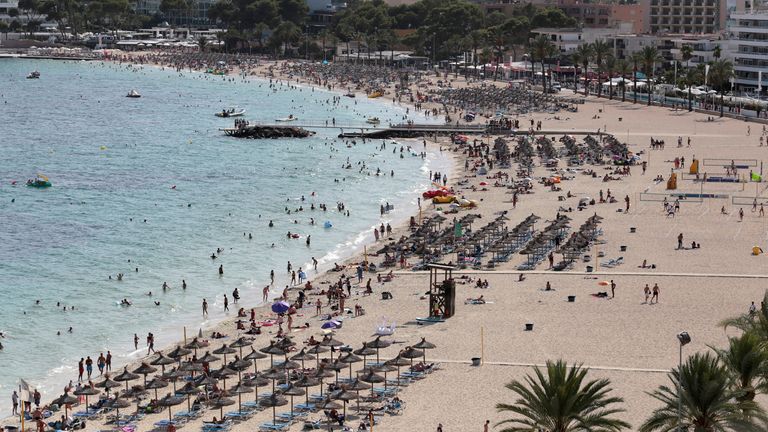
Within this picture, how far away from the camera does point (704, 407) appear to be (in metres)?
26.3

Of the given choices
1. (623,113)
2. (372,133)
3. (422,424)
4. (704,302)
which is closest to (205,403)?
(422,424)

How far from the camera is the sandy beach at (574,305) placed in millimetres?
39022

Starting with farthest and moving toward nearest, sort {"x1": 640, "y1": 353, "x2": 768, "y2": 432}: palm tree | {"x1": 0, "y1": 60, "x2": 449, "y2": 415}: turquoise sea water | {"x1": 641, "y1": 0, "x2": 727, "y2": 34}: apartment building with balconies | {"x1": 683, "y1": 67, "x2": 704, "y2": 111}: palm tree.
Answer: {"x1": 641, "y1": 0, "x2": 727, "y2": 34}: apartment building with balconies
{"x1": 683, "y1": 67, "x2": 704, "y2": 111}: palm tree
{"x1": 0, "y1": 60, "x2": 449, "y2": 415}: turquoise sea water
{"x1": 640, "y1": 353, "x2": 768, "y2": 432}: palm tree

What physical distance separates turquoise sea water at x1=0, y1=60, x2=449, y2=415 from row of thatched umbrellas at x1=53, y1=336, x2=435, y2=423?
4.02 metres

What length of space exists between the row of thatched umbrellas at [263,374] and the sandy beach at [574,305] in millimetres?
634

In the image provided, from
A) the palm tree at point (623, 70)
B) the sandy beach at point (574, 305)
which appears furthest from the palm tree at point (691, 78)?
the sandy beach at point (574, 305)

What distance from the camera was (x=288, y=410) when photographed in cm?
3862

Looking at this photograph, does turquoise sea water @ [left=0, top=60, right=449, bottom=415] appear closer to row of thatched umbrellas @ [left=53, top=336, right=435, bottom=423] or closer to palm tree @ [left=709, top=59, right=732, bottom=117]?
row of thatched umbrellas @ [left=53, top=336, right=435, bottom=423]

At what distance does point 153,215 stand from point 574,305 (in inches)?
1421

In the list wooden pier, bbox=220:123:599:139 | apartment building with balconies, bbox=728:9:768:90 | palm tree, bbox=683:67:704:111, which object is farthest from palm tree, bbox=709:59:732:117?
wooden pier, bbox=220:123:599:139

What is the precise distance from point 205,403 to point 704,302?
21391mm

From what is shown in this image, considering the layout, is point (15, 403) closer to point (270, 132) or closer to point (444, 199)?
point (444, 199)

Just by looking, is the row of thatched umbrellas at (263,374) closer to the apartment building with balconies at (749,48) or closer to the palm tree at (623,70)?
the palm tree at (623,70)

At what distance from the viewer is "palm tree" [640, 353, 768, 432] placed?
26.2 meters
